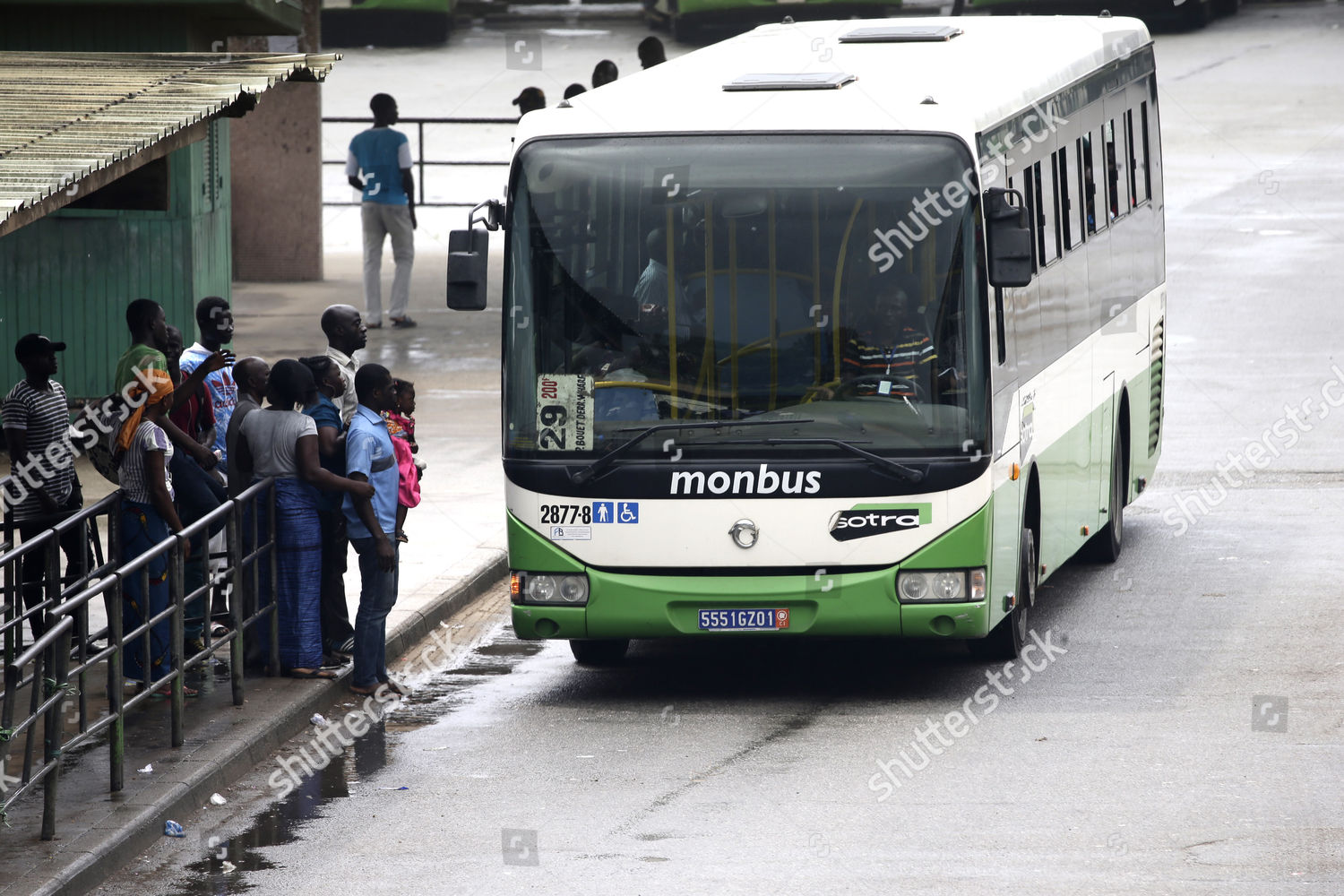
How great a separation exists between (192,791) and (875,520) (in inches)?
134

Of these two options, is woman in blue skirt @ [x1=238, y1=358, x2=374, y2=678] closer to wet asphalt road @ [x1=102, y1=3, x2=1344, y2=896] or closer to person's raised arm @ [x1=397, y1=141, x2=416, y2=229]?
wet asphalt road @ [x1=102, y1=3, x2=1344, y2=896]

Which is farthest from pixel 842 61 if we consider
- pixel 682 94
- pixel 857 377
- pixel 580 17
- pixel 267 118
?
pixel 580 17

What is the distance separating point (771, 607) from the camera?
10492 mm

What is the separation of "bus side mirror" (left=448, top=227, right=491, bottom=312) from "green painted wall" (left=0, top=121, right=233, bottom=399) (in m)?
7.97

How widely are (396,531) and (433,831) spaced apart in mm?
2413

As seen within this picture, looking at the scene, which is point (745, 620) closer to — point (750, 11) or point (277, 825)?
point (277, 825)

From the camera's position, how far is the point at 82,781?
895 cm

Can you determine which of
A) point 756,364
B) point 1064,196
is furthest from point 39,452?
point 1064,196

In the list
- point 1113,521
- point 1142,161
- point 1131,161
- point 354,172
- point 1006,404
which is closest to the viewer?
point 1006,404

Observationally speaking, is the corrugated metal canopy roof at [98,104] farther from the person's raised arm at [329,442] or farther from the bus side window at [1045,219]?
the bus side window at [1045,219]

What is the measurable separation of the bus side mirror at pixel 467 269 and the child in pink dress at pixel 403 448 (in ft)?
1.68

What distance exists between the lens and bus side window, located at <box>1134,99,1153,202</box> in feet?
49.7

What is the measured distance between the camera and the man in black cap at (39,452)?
10.6 meters

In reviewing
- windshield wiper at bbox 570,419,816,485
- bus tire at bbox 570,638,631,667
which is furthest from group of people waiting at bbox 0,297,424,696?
bus tire at bbox 570,638,631,667
